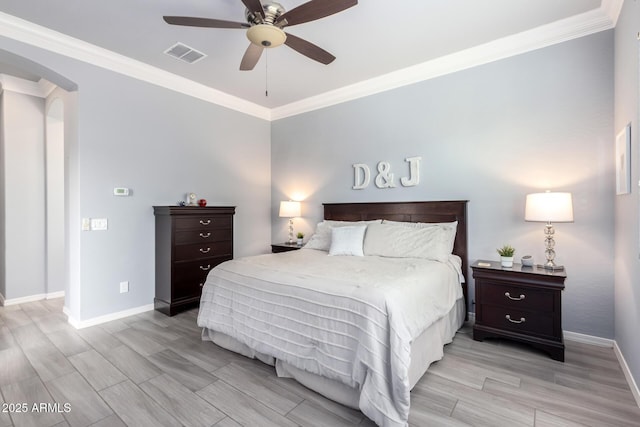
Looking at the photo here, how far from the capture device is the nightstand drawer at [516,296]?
2.48 meters

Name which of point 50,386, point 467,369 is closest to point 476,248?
point 467,369

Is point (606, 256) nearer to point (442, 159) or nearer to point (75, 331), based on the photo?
point (442, 159)

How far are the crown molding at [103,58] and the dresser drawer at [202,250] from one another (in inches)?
81.3

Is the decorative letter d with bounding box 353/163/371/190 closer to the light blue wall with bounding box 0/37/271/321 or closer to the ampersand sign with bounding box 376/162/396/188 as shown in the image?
the ampersand sign with bounding box 376/162/396/188

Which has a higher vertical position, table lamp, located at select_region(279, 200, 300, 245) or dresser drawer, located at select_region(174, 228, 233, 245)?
table lamp, located at select_region(279, 200, 300, 245)

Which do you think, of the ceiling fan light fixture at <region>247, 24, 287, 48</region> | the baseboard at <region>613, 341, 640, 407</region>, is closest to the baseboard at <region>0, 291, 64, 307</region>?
the ceiling fan light fixture at <region>247, 24, 287, 48</region>

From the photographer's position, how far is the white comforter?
165 cm

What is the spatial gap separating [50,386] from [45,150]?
3.46 metres

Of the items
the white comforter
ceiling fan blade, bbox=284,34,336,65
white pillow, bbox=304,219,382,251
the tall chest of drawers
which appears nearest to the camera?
the white comforter

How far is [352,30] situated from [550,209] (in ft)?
7.80

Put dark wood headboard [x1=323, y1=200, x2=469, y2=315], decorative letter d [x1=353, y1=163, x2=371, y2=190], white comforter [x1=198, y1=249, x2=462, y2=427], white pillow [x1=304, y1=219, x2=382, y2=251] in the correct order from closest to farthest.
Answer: white comforter [x1=198, y1=249, x2=462, y2=427] < dark wood headboard [x1=323, y1=200, x2=469, y2=315] < white pillow [x1=304, y1=219, x2=382, y2=251] < decorative letter d [x1=353, y1=163, x2=371, y2=190]

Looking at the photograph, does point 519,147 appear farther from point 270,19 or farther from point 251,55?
point 251,55

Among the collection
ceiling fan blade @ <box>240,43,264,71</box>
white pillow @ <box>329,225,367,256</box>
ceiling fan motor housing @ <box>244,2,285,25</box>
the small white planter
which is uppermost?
ceiling fan motor housing @ <box>244,2,285,25</box>

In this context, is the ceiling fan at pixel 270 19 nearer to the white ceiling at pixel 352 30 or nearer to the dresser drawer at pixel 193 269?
the white ceiling at pixel 352 30
